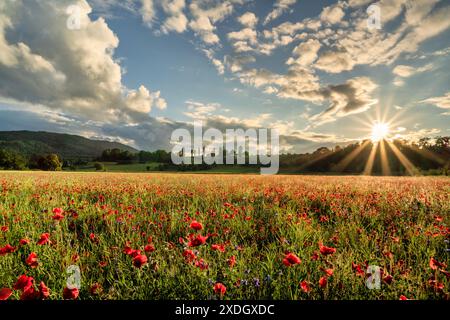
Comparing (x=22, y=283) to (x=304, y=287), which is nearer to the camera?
(x=22, y=283)

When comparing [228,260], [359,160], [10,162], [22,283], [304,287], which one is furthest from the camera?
[10,162]

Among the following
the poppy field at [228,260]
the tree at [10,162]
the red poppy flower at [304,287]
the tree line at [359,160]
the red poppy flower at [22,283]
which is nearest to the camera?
the red poppy flower at [22,283]

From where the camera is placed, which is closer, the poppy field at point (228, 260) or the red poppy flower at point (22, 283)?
the red poppy flower at point (22, 283)

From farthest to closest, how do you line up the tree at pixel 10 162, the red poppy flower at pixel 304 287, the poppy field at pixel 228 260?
1. the tree at pixel 10 162
2. the poppy field at pixel 228 260
3. the red poppy flower at pixel 304 287

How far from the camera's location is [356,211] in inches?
171

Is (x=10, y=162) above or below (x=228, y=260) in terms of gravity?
below

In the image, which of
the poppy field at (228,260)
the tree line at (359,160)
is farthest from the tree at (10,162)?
the poppy field at (228,260)

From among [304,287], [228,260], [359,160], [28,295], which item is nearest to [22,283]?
[28,295]

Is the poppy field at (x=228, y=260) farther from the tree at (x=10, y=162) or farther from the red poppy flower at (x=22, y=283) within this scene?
the tree at (x=10, y=162)

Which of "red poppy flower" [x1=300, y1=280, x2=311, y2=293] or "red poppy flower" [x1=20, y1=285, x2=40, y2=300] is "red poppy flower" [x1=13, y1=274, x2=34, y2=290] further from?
"red poppy flower" [x1=300, y1=280, x2=311, y2=293]

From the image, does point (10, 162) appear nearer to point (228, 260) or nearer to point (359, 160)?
point (228, 260)

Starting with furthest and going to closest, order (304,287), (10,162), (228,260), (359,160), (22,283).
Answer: (10,162), (359,160), (228,260), (304,287), (22,283)
